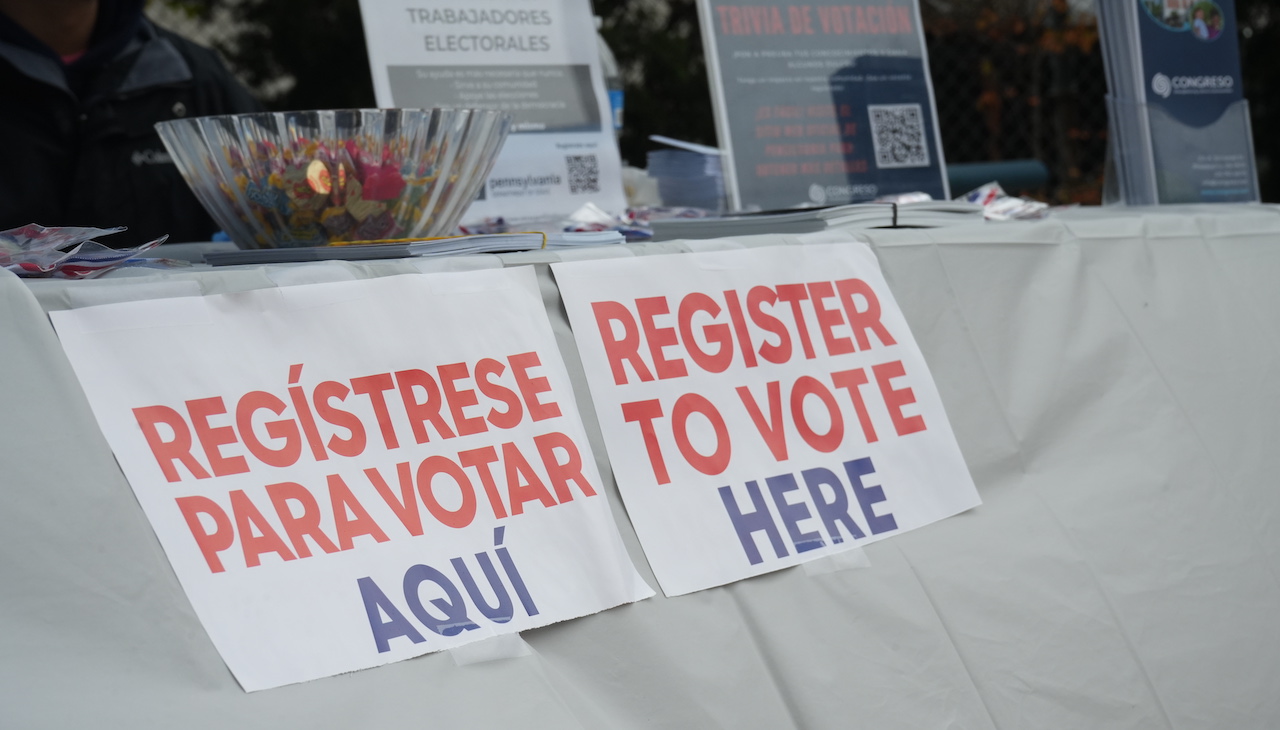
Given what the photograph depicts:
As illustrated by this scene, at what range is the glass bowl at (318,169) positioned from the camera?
43.0 inches

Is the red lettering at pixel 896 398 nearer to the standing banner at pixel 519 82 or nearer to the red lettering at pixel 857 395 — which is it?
the red lettering at pixel 857 395

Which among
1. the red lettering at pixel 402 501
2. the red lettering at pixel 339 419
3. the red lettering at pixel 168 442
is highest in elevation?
the red lettering at pixel 168 442

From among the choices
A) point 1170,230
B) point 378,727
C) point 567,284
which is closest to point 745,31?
point 1170,230

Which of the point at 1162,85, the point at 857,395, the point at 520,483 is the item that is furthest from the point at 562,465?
the point at 1162,85

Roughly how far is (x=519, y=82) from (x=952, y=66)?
12.6 feet

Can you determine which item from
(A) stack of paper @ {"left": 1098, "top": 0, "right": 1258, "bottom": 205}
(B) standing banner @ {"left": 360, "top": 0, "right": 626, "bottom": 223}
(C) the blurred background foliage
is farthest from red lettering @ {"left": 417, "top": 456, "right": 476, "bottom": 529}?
(C) the blurred background foliage

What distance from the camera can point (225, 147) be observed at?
1105 mm

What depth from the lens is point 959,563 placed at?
1153mm

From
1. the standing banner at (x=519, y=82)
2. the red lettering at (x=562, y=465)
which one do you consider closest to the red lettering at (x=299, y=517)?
the red lettering at (x=562, y=465)

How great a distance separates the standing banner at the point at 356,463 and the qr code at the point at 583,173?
65 cm

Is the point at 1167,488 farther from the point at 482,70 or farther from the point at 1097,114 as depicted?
the point at 1097,114

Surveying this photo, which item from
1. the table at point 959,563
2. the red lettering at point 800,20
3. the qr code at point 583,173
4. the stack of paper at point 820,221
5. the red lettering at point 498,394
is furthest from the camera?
the red lettering at point 800,20

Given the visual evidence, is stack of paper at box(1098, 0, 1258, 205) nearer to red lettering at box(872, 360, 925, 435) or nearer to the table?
the table

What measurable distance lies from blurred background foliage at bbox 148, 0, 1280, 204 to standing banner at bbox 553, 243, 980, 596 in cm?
334
